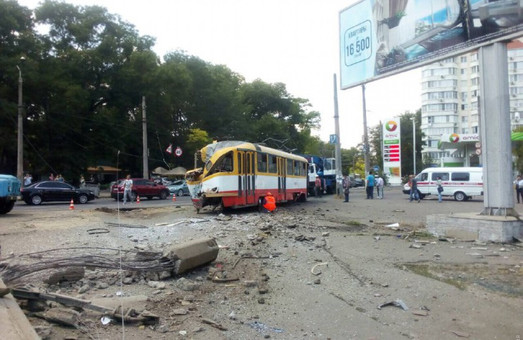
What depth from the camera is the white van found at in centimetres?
2759

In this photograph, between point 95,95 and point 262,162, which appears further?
point 95,95

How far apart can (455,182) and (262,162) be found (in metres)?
15.9

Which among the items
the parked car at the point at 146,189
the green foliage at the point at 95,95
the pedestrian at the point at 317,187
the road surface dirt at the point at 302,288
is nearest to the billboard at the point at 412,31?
the road surface dirt at the point at 302,288

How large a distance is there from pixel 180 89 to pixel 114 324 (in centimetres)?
4138

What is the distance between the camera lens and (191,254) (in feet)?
23.8

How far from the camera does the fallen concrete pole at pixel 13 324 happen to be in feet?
12.1

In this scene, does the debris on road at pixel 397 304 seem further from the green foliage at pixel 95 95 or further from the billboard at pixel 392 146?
the billboard at pixel 392 146

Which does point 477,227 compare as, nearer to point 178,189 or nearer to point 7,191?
point 7,191

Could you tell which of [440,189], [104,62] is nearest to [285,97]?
[104,62]

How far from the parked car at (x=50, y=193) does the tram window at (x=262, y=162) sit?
526 inches

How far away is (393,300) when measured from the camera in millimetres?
6379

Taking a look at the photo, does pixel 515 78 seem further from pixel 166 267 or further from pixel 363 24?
pixel 166 267

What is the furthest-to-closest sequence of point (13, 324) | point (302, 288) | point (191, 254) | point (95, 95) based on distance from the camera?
point (95, 95)
point (191, 254)
point (302, 288)
point (13, 324)

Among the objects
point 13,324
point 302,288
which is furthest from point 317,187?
point 13,324
